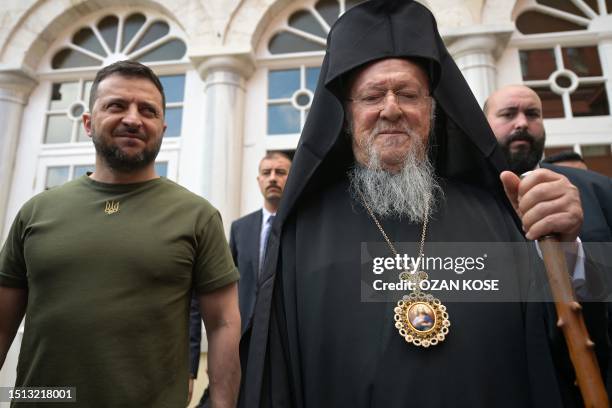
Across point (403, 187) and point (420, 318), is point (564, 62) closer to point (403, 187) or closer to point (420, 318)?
A: point (403, 187)

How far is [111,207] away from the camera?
6.02ft

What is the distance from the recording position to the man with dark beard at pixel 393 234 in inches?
53.0

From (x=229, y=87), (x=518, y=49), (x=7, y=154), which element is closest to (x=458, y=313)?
A: (x=229, y=87)

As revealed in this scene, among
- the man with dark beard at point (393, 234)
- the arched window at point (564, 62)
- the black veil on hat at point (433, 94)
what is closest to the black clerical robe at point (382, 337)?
the man with dark beard at point (393, 234)

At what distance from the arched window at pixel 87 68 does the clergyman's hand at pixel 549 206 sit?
5.07 m

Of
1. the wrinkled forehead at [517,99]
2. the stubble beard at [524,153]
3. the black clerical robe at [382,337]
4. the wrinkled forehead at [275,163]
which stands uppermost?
the wrinkled forehead at [275,163]

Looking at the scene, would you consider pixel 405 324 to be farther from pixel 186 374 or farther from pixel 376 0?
pixel 376 0

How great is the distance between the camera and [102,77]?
2014mm

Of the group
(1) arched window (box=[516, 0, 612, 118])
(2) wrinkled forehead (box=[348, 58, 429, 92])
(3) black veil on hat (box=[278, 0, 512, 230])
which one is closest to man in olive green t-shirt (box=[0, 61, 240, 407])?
(3) black veil on hat (box=[278, 0, 512, 230])

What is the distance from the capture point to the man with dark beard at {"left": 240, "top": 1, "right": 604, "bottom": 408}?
1346 millimetres

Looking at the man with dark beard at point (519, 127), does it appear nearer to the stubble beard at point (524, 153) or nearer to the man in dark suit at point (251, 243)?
the stubble beard at point (524, 153)

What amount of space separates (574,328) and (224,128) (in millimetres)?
4511

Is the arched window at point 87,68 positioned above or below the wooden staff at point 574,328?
above

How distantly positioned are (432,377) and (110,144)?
165cm
